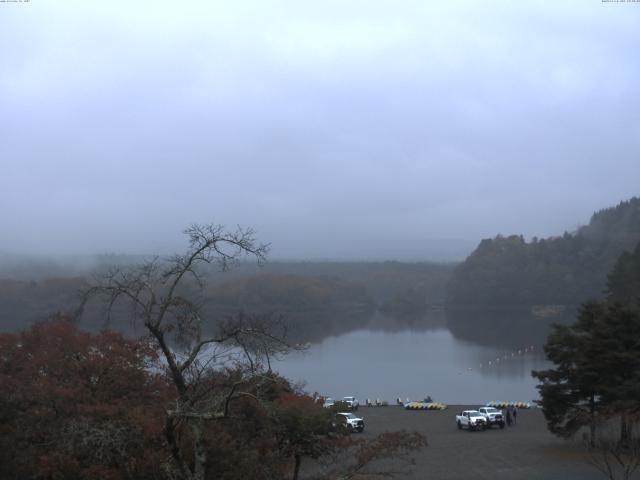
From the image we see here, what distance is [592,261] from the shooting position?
295 feet

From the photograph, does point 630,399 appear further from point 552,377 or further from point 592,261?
point 592,261

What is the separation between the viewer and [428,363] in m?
40.4

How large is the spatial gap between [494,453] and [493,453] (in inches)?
0.7

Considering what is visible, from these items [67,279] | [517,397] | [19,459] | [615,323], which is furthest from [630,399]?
[67,279]

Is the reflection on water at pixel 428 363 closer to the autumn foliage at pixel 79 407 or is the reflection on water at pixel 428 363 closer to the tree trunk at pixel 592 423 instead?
the autumn foliage at pixel 79 407

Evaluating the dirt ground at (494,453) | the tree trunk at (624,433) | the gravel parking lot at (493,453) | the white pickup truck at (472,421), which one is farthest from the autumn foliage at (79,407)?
the white pickup truck at (472,421)

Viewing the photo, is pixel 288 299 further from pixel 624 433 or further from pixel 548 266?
pixel 624 433

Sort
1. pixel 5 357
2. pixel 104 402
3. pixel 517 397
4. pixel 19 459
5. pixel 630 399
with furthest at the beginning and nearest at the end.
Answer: pixel 517 397
pixel 630 399
pixel 5 357
pixel 104 402
pixel 19 459

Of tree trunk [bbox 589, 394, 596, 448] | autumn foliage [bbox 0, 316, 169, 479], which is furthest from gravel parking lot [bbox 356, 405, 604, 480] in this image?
autumn foliage [bbox 0, 316, 169, 479]

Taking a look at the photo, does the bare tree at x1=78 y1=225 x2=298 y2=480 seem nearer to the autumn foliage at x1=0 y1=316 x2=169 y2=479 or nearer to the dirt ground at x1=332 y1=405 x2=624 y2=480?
the autumn foliage at x1=0 y1=316 x2=169 y2=479

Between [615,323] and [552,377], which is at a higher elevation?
[615,323]

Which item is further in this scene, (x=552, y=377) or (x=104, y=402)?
(x=552, y=377)

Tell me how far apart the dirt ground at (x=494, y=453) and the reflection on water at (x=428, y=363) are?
375cm

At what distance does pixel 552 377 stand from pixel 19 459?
1056 centimetres
